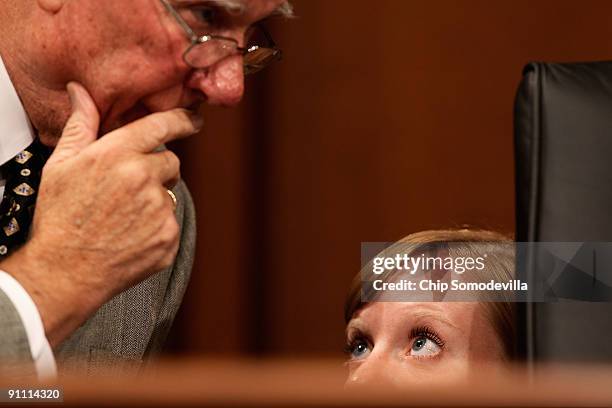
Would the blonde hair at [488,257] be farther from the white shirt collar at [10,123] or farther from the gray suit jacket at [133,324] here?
the white shirt collar at [10,123]

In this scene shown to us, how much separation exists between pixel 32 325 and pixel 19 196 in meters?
0.26

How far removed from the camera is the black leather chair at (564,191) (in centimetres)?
89

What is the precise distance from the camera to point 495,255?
1.14m

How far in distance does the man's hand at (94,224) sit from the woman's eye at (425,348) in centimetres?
32

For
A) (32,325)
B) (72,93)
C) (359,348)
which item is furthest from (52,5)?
(359,348)

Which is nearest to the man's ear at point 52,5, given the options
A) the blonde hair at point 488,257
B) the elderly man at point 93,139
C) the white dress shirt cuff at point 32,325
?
the elderly man at point 93,139

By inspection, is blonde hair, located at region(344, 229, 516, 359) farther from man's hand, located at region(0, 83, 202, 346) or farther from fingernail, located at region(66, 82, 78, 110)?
fingernail, located at region(66, 82, 78, 110)

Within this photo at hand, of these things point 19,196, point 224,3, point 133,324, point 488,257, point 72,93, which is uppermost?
point 224,3

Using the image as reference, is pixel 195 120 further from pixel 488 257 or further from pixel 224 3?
pixel 488 257

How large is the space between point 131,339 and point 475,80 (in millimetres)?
1055

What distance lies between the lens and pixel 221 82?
1.10 metres

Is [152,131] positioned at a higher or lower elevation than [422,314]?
higher

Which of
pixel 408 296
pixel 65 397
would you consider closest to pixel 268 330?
pixel 408 296

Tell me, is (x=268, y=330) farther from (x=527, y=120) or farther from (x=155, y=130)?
(x=527, y=120)
